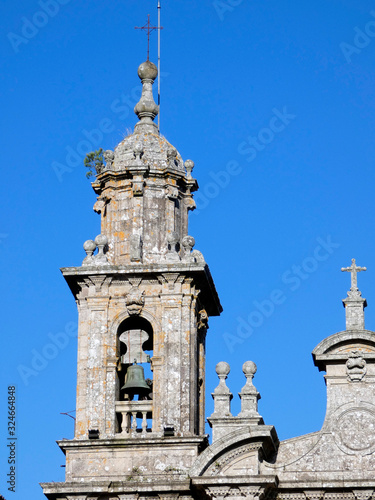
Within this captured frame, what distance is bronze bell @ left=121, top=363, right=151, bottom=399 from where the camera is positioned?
34.5 metres

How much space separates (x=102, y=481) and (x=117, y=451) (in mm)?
805

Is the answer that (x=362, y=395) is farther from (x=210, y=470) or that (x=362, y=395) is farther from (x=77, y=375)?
(x=77, y=375)

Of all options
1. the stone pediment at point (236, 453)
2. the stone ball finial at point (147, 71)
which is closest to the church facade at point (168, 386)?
the stone pediment at point (236, 453)

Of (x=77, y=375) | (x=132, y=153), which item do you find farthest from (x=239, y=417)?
(x=132, y=153)

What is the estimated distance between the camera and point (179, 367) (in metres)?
34.2

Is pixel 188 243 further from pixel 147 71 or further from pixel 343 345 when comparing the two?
pixel 147 71

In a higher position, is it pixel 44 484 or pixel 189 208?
pixel 189 208

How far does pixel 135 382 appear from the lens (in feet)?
113

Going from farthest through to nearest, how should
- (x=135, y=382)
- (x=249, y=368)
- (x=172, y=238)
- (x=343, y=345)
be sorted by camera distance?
(x=172, y=238)
(x=135, y=382)
(x=249, y=368)
(x=343, y=345)

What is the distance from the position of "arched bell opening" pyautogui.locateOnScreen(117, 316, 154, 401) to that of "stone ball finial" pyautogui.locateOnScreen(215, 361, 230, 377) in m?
1.54

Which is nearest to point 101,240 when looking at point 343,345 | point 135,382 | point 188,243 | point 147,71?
point 188,243

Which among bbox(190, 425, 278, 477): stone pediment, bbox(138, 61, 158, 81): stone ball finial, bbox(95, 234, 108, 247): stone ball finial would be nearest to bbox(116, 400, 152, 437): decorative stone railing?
bbox(190, 425, 278, 477): stone pediment

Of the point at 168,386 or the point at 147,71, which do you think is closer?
the point at 168,386

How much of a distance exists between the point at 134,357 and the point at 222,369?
7.31 ft
